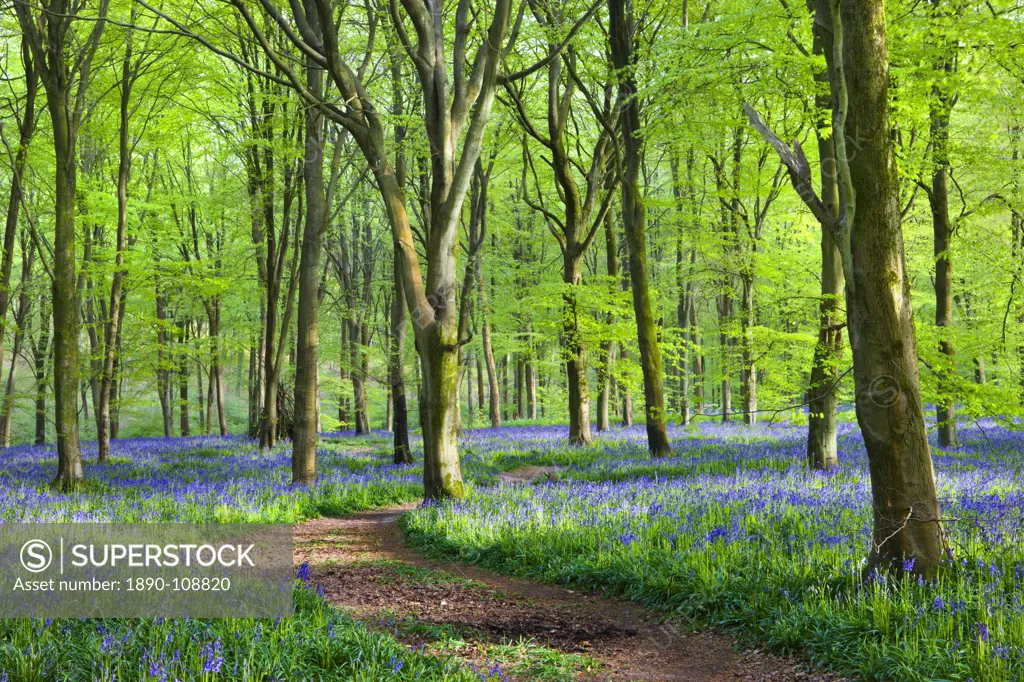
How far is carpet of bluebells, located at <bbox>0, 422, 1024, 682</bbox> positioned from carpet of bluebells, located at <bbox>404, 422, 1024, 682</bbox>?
0.06 ft

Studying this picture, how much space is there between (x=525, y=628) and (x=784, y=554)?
2.47 metres

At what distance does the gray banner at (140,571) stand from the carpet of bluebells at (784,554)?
7.67 feet

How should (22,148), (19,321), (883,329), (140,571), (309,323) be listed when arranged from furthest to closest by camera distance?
→ (19,321), (309,323), (22,148), (140,571), (883,329)

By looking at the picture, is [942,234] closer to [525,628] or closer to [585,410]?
[585,410]

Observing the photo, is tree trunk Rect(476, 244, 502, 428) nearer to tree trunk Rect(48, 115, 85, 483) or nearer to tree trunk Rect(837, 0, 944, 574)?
tree trunk Rect(48, 115, 85, 483)

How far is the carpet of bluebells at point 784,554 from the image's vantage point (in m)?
3.84

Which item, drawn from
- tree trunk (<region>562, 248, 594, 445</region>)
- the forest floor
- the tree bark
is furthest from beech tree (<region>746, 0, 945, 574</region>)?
tree trunk (<region>562, 248, 594, 445</region>)

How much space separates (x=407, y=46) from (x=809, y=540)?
8.12m

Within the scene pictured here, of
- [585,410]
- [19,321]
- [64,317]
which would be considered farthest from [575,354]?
[19,321]

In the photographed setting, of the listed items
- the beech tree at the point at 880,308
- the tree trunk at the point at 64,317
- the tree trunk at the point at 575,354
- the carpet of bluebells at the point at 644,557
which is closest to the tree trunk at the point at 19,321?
the carpet of bluebells at the point at 644,557

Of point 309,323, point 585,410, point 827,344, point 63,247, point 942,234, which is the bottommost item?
point 585,410

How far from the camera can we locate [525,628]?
16.3 ft

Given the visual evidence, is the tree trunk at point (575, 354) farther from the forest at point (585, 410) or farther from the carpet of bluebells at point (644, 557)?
the carpet of bluebells at point (644, 557)

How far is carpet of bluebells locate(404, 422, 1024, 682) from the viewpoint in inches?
151
